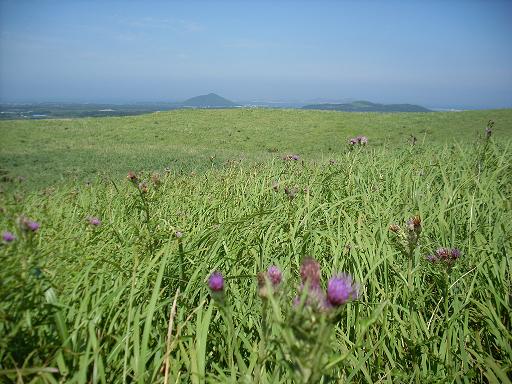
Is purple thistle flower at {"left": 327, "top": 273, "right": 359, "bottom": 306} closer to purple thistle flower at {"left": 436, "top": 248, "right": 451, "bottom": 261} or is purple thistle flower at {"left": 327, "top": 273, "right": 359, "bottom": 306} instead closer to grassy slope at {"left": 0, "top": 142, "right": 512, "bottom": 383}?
grassy slope at {"left": 0, "top": 142, "right": 512, "bottom": 383}

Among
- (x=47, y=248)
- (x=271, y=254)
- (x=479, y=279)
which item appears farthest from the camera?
(x=271, y=254)

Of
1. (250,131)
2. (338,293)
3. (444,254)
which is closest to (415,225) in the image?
(444,254)

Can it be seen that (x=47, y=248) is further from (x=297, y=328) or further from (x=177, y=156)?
(x=177, y=156)

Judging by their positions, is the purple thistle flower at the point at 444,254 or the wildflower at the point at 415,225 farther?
the purple thistle flower at the point at 444,254

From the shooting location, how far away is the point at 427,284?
86.8 inches

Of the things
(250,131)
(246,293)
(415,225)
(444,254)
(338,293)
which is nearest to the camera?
(338,293)

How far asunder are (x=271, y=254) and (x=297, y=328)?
137cm

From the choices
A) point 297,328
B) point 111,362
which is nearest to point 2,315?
point 111,362

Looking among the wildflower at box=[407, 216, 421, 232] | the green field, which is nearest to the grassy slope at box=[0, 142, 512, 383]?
the green field

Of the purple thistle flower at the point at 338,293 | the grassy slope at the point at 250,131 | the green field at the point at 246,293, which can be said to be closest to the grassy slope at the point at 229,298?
the green field at the point at 246,293

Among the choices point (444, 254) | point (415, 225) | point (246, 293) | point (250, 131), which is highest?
point (415, 225)

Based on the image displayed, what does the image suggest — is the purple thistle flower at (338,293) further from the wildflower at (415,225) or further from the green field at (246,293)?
the wildflower at (415,225)

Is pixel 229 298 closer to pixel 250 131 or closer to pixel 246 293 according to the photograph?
pixel 246 293

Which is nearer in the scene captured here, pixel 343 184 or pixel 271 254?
pixel 271 254
